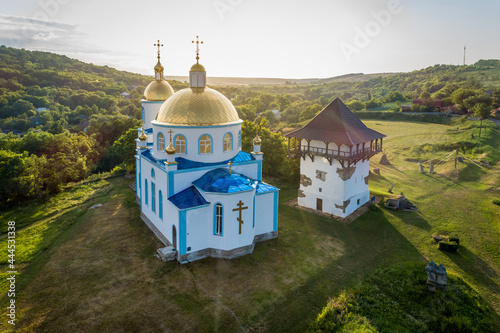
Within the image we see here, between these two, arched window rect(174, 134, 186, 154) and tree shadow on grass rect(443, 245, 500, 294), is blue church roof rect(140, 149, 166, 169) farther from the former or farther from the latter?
tree shadow on grass rect(443, 245, 500, 294)

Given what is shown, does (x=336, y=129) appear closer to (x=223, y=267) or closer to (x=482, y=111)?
(x=223, y=267)

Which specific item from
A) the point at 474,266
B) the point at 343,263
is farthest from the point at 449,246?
the point at 343,263

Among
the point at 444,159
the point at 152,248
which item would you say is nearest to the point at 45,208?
the point at 152,248

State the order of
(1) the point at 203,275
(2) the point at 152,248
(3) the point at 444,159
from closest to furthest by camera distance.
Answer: (1) the point at 203,275 < (2) the point at 152,248 < (3) the point at 444,159

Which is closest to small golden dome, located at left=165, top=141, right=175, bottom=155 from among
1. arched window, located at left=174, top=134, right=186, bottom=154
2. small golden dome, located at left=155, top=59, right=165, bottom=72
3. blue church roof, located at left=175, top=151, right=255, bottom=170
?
blue church roof, located at left=175, top=151, right=255, bottom=170

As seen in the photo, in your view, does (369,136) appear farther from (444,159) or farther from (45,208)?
(45,208)

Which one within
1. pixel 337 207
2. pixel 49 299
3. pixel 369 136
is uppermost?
pixel 369 136

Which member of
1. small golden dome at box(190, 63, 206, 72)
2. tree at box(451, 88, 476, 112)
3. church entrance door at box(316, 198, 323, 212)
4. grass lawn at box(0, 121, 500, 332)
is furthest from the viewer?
tree at box(451, 88, 476, 112)
